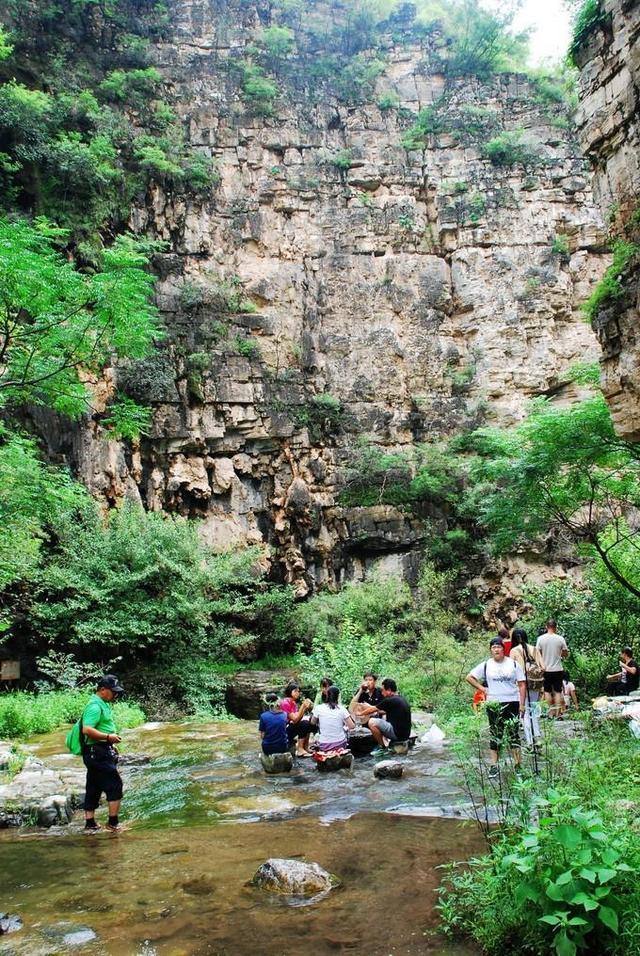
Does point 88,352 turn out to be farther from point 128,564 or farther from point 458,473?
point 458,473

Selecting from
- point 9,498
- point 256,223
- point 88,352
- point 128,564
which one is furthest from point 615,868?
point 256,223

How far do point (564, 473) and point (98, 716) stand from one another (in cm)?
1035

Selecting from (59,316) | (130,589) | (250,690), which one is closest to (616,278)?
(59,316)

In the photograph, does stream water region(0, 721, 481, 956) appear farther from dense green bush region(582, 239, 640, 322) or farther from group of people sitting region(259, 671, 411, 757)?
dense green bush region(582, 239, 640, 322)

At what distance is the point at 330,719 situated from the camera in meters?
8.20

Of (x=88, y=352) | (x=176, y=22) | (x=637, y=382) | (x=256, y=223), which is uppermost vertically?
(x=176, y=22)

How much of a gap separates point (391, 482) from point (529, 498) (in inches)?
441

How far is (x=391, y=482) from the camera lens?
77.7 ft

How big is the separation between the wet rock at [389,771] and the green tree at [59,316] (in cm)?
542

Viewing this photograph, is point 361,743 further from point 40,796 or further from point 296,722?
point 40,796

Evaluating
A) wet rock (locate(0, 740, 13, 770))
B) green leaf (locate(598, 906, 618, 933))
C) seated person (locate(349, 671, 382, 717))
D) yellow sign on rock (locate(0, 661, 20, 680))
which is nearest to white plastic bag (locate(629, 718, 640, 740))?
green leaf (locate(598, 906, 618, 933))

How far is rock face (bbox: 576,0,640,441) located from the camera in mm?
7551

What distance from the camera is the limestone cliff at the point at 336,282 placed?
74.7 ft

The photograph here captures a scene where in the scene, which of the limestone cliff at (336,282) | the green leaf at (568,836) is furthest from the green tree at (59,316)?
the limestone cliff at (336,282)
